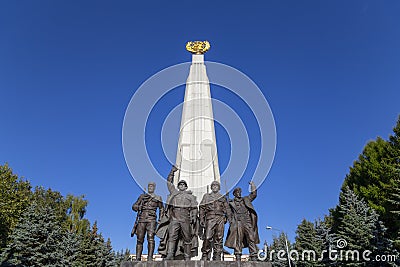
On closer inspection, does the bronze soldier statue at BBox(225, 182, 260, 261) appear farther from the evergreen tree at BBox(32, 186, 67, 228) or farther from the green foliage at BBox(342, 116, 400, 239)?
the evergreen tree at BBox(32, 186, 67, 228)

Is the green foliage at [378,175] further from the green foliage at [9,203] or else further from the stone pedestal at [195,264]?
the green foliage at [9,203]

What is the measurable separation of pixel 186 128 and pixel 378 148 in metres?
13.5

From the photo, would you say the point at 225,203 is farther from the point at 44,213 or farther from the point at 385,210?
the point at 385,210

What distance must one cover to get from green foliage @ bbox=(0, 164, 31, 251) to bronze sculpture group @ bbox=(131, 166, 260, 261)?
1622 cm

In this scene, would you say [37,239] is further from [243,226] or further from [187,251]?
[243,226]

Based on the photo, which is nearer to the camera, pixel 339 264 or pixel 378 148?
pixel 339 264

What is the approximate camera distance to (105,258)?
2264 cm

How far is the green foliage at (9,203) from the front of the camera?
24.3 metres

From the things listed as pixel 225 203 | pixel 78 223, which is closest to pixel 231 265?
pixel 225 203

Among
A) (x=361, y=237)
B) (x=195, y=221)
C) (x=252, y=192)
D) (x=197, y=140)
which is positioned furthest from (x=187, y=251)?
(x=361, y=237)

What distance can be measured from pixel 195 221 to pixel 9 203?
19767 mm

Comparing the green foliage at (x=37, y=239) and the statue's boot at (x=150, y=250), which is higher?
the green foliage at (x=37, y=239)

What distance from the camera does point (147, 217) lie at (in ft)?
37.1

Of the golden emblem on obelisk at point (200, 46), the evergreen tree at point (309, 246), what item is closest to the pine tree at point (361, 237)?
the evergreen tree at point (309, 246)
